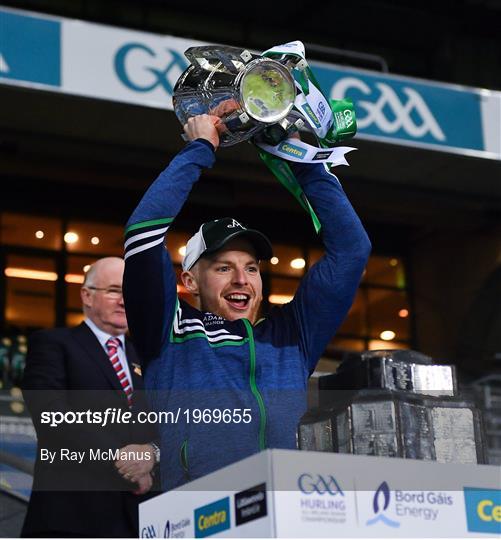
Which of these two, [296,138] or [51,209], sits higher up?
[51,209]

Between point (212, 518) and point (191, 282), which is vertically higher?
point (191, 282)

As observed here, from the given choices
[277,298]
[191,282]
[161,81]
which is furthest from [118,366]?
[277,298]

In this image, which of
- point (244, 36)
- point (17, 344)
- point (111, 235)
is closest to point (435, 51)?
point (244, 36)

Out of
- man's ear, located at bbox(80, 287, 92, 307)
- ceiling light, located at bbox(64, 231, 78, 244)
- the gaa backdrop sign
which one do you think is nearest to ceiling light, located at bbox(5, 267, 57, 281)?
ceiling light, located at bbox(64, 231, 78, 244)

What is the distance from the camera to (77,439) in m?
4.52

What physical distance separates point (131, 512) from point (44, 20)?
4720 millimetres

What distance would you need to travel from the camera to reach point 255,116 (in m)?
3.39

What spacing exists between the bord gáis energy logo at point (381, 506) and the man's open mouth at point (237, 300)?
1.44 meters

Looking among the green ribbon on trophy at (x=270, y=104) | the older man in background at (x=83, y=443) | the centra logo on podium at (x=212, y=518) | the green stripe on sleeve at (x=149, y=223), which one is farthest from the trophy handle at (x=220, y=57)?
the centra logo on podium at (x=212, y=518)

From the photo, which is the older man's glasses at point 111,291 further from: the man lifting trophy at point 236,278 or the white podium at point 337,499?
the white podium at point 337,499

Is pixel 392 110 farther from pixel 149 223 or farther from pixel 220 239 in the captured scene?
pixel 149 223

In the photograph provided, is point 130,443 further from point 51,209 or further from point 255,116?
point 51,209

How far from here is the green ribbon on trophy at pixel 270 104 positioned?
135 inches

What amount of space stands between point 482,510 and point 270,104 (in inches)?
60.1
